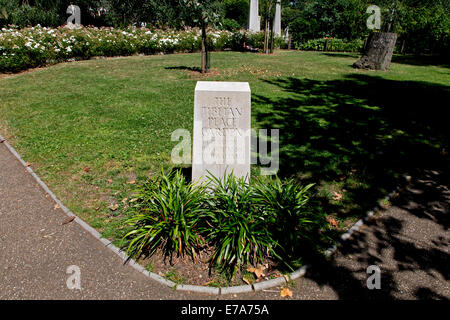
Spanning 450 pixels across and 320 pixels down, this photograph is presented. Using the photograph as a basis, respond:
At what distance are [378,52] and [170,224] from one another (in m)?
14.1

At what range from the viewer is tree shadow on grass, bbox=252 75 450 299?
3463 mm

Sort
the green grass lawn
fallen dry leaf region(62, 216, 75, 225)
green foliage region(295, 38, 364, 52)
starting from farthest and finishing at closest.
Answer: green foliage region(295, 38, 364, 52) < the green grass lawn < fallen dry leaf region(62, 216, 75, 225)

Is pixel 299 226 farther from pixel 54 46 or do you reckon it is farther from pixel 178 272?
pixel 54 46

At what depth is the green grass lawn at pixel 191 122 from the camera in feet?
16.3

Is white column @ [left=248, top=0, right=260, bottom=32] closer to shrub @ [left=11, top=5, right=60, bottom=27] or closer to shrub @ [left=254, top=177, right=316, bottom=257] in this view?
shrub @ [left=11, top=5, right=60, bottom=27]

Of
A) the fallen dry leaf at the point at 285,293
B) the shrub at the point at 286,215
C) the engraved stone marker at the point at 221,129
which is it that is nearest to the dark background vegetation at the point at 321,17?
the engraved stone marker at the point at 221,129

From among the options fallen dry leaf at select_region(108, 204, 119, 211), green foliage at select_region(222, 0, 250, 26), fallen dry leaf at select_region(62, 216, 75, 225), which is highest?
green foliage at select_region(222, 0, 250, 26)

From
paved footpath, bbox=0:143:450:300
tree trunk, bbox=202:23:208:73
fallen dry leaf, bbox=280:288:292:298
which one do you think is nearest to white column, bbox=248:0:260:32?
tree trunk, bbox=202:23:208:73

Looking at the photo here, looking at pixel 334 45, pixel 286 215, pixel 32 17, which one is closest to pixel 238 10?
pixel 334 45

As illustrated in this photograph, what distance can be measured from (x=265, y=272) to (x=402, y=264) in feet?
5.28

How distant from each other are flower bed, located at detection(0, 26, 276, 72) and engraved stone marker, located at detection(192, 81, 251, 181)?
12.9 m

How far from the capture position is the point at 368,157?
5.83 meters

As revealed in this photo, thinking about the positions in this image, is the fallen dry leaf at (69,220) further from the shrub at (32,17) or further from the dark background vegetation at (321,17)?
the shrub at (32,17)

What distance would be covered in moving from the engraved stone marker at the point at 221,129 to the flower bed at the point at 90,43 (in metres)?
12.9
